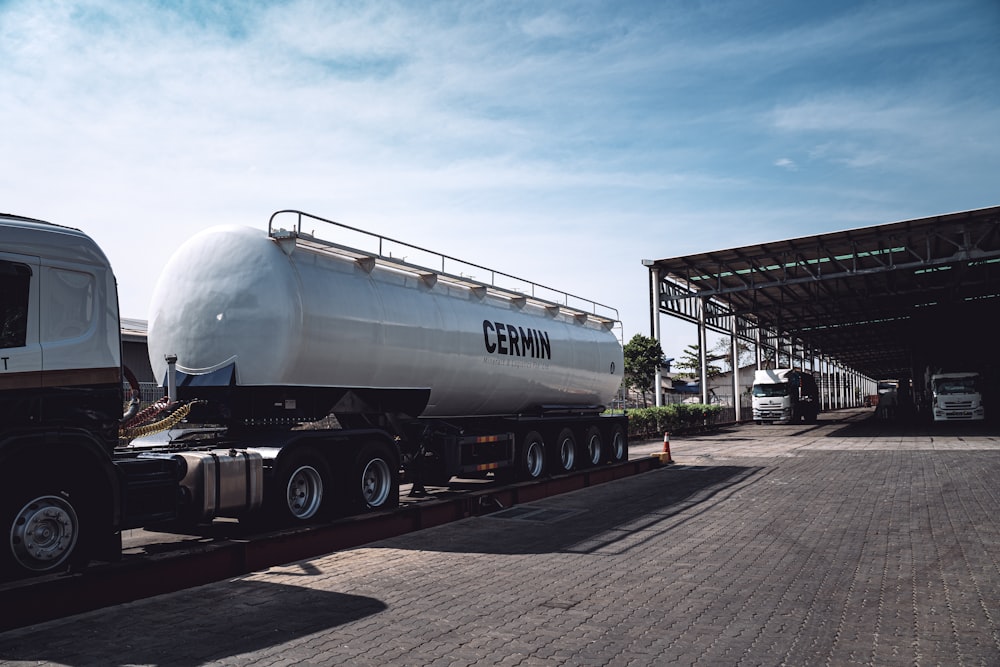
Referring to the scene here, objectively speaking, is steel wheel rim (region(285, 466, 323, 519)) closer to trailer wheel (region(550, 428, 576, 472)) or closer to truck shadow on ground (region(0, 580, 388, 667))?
truck shadow on ground (region(0, 580, 388, 667))

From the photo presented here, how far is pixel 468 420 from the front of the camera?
1451cm

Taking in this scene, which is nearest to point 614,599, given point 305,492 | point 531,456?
point 305,492

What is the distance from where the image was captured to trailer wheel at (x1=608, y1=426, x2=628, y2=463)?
734 inches

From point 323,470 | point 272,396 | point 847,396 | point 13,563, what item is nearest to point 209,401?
point 272,396

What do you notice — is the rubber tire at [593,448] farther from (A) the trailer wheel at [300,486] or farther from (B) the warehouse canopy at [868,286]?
(B) the warehouse canopy at [868,286]

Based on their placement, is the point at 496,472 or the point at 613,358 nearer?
the point at 496,472

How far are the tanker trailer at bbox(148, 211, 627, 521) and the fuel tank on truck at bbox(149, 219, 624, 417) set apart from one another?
2cm

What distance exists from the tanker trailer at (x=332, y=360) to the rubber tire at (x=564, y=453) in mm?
1768

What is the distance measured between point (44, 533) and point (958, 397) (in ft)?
Result: 133

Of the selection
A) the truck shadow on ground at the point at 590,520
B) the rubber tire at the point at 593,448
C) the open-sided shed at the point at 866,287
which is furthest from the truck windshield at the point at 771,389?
the truck shadow on ground at the point at 590,520

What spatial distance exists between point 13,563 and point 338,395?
486 centimetres

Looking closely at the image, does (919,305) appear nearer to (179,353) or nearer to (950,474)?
(950,474)

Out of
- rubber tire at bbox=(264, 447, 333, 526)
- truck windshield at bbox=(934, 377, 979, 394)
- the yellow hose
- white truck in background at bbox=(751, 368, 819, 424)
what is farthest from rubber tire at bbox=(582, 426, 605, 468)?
truck windshield at bbox=(934, 377, 979, 394)

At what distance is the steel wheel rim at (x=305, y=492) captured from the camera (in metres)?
9.52
